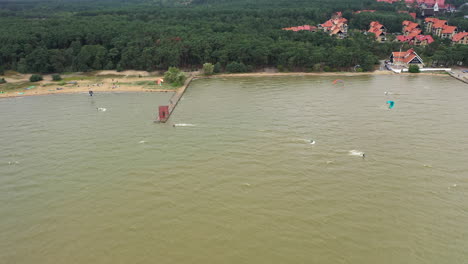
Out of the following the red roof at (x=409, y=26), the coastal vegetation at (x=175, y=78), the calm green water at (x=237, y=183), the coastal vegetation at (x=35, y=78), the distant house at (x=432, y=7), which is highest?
the distant house at (x=432, y=7)

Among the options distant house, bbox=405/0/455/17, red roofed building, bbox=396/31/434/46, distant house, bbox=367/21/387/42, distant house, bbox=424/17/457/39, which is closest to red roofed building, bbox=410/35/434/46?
red roofed building, bbox=396/31/434/46

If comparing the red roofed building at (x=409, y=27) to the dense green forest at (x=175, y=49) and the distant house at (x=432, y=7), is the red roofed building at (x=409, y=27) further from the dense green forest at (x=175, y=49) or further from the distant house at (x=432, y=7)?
the distant house at (x=432, y=7)

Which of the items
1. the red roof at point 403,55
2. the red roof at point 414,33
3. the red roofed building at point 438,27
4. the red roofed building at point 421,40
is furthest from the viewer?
the red roofed building at point 438,27

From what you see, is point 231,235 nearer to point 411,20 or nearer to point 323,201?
point 323,201

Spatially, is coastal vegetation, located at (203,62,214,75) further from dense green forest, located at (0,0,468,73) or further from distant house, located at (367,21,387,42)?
distant house, located at (367,21,387,42)

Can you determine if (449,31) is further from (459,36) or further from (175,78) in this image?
(175,78)

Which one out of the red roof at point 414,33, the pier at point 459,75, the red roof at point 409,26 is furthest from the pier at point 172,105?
the red roof at point 409,26

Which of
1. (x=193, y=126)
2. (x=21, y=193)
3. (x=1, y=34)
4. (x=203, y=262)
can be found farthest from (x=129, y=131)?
(x=1, y=34)
